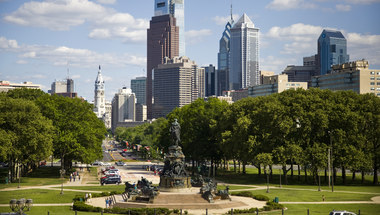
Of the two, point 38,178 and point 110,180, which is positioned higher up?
point 110,180

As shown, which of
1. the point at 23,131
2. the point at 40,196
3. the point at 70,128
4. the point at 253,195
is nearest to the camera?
the point at 253,195

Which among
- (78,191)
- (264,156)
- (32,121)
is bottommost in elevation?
(78,191)

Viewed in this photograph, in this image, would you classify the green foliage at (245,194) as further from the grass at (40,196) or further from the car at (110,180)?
the car at (110,180)

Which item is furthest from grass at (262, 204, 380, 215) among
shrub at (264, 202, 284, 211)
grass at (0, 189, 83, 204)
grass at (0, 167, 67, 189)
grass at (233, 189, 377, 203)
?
grass at (0, 167, 67, 189)

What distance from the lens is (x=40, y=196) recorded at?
Answer: 72.2 m

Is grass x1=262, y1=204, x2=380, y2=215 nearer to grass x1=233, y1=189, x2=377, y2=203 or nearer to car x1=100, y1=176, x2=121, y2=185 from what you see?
grass x1=233, y1=189, x2=377, y2=203

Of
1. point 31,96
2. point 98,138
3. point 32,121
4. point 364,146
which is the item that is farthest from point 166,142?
point 364,146

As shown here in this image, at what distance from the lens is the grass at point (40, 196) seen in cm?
6775

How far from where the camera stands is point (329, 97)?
94.4 m

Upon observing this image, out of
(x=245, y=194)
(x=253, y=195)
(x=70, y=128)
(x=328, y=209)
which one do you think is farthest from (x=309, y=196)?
(x=70, y=128)

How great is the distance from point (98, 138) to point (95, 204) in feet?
192

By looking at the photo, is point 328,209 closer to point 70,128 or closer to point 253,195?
point 253,195

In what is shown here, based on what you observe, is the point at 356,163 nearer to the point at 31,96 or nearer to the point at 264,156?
the point at 264,156

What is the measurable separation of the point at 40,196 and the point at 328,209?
39.1m
